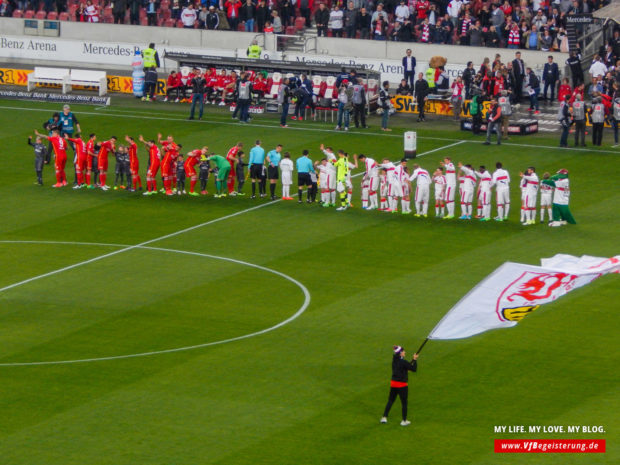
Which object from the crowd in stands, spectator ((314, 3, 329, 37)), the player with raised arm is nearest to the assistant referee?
the player with raised arm

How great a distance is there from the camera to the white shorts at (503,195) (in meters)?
46.5

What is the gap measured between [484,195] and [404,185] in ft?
9.50

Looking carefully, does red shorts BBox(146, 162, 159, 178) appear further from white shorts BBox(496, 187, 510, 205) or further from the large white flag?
the large white flag

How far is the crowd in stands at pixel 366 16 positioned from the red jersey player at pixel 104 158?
2487 cm

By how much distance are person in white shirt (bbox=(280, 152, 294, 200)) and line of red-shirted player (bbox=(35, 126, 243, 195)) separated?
175 centimetres

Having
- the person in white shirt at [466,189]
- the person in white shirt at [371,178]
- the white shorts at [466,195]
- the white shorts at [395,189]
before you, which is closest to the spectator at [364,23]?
A: the person in white shirt at [371,178]

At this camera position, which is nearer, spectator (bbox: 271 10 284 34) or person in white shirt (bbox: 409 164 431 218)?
person in white shirt (bbox: 409 164 431 218)

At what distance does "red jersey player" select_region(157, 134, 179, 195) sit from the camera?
5022cm

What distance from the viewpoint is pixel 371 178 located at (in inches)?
1901

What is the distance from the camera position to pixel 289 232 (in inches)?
1805

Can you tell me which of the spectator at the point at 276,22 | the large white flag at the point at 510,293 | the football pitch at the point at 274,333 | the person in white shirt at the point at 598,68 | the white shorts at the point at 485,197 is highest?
the spectator at the point at 276,22

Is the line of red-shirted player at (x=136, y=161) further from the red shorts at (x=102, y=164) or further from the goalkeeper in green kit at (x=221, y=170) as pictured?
the goalkeeper in green kit at (x=221, y=170)

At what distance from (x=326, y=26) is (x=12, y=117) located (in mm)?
18571

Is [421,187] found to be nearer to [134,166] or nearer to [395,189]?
[395,189]
